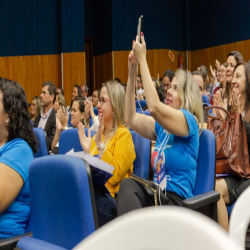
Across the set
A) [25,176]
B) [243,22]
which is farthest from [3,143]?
[243,22]

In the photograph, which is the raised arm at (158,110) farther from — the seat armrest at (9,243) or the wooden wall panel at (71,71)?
the wooden wall panel at (71,71)

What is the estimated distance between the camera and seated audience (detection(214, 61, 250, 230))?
8.02ft

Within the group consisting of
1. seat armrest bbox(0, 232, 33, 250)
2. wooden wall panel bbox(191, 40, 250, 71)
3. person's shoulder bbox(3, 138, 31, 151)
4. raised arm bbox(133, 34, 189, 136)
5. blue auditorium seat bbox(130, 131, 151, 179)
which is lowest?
seat armrest bbox(0, 232, 33, 250)

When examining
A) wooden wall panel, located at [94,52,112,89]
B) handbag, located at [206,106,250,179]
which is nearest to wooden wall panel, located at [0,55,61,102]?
wooden wall panel, located at [94,52,112,89]

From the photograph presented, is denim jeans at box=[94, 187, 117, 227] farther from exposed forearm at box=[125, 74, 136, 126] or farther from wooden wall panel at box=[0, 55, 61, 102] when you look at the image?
wooden wall panel at box=[0, 55, 61, 102]

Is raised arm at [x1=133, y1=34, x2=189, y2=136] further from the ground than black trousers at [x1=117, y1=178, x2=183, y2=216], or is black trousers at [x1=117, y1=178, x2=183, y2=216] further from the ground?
raised arm at [x1=133, y1=34, x2=189, y2=136]

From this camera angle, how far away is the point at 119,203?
2145 millimetres

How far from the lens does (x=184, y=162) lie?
7.36 feet

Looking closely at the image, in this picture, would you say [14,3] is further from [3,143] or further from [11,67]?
[3,143]

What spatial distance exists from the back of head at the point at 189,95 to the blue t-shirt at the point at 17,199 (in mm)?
984

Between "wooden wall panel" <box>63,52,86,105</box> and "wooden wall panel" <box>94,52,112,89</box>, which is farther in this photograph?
"wooden wall panel" <box>94,52,112,89</box>

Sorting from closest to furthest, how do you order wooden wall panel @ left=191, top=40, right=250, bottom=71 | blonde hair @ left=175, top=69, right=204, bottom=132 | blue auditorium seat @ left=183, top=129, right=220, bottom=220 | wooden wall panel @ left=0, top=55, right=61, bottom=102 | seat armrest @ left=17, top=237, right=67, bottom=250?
seat armrest @ left=17, top=237, right=67, bottom=250, blue auditorium seat @ left=183, top=129, right=220, bottom=220, blonde hair @ left=175, top=69, right=204, bottom=132, wooden wall panel @ left=191, top=40, right=250, bottom=71, wooden wall panel @ left=0, top=55, right=61, bottom=102

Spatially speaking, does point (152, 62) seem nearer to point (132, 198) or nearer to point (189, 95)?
point (189, 95)

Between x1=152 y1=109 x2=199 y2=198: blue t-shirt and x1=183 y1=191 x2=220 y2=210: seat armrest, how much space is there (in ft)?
0.64
